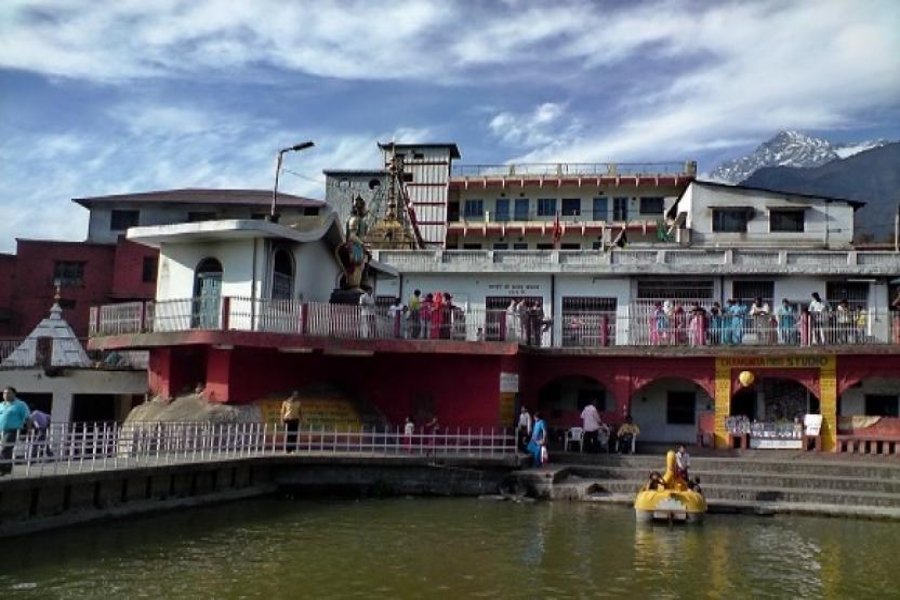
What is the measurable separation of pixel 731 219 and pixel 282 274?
2422 cm

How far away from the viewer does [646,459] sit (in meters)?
24.9

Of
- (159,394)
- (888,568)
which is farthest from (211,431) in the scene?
(888,568)

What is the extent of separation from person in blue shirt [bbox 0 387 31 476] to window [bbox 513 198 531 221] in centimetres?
3859

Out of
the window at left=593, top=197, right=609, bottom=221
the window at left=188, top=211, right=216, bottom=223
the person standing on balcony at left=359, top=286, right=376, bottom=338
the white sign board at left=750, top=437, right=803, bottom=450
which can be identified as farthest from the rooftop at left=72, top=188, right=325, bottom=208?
the white sign board at left=750, top=437, right=803, bottom=450

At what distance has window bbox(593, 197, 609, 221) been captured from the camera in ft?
170

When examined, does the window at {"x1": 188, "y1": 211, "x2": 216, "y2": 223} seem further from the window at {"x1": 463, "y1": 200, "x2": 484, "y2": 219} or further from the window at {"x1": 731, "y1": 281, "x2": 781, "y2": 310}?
the window at {"x1": 731, "y1": 281, "x2": 781, "y2": 310}

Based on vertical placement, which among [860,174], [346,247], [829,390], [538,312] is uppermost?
[860,174]

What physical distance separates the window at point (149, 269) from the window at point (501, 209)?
20205mm

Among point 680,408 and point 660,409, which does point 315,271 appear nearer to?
point 660,409

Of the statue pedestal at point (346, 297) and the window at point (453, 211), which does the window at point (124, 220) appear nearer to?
the window at point (453, 211)

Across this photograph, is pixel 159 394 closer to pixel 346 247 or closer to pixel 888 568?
pixel 346 247

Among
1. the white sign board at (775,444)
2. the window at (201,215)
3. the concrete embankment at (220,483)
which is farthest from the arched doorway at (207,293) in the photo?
the window at (201,215)

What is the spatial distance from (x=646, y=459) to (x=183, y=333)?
13.3 meters

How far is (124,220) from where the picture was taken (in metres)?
47.0
